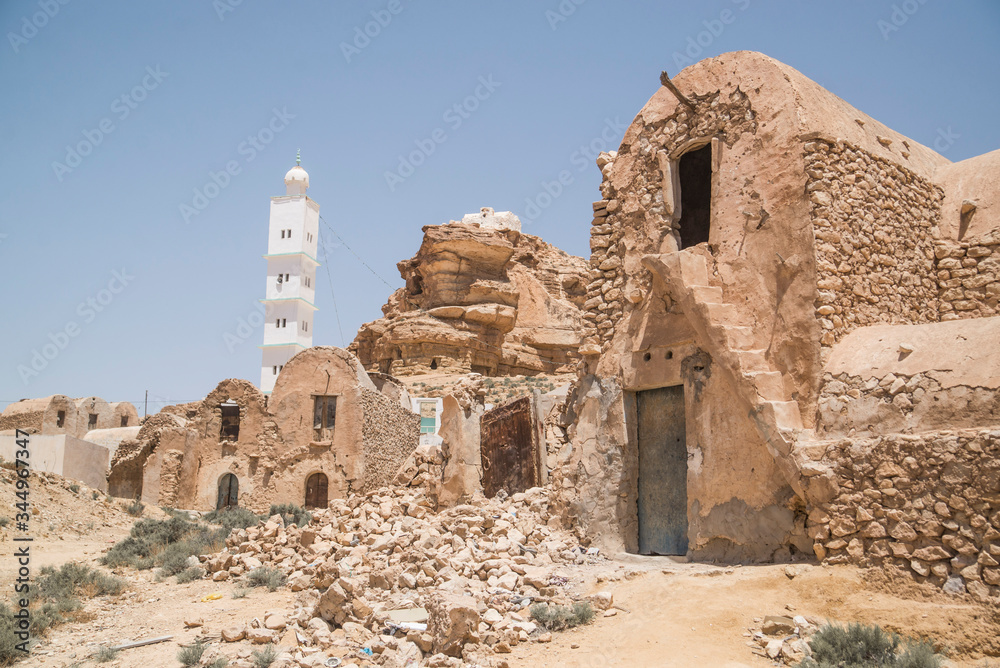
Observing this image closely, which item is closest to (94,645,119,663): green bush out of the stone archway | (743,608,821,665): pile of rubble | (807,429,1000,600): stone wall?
(743,608,821,665): pile of rubble

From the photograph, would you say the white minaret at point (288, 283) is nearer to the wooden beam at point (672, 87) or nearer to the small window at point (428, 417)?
the small window at point (428, 417)

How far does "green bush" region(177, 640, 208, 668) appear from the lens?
7.07m

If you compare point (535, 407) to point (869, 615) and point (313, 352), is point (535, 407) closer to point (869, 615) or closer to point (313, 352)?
point (869, 615)

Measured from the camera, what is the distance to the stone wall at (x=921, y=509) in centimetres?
579

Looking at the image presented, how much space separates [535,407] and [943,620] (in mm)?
6854

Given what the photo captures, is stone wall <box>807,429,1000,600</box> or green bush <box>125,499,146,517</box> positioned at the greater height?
stone wall <box>807,429,1000,600</box>

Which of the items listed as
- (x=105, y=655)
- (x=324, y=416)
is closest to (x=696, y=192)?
A: (x=105, y=655)

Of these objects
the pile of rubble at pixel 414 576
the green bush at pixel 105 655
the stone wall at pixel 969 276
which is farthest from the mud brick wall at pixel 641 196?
the green bush at pixel 105 655

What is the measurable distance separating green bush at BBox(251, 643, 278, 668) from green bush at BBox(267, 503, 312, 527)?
901 cm

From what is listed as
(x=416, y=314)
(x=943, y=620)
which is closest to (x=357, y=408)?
(x=943, y=620)

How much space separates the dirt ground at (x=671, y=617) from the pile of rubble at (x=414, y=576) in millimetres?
299

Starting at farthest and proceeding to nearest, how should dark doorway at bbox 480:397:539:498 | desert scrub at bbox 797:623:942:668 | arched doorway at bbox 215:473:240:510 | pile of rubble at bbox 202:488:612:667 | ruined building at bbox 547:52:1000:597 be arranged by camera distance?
arched doorway at bbox 215:473:240:510, dark doorway at bbox 480:397:539:498, pile of rubble at bbox 202:488:612:667, ruined building at bbox 547:52:1000:597, desert scrub at bbox 797:623:942:668

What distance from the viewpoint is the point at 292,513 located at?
17281 mm

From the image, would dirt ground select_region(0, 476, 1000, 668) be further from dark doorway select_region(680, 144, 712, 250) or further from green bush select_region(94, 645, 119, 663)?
dark doorway select_region(680, 144, 712, 250)
